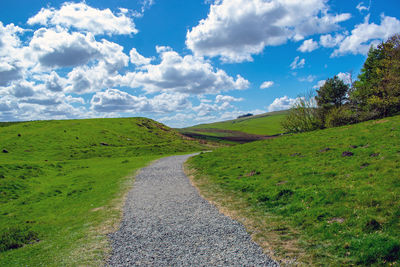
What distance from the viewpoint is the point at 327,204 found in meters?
11.0

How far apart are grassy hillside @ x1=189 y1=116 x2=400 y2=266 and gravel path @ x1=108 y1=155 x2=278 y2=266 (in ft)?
3.23

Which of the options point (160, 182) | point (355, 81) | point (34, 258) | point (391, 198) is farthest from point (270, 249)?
point (355, 81)

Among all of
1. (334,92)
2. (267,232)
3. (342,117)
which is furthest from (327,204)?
(334,92)

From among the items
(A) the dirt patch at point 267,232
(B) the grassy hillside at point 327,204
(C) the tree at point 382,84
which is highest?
(C) the tree at point 382,84

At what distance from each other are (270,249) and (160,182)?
1664 centimetres

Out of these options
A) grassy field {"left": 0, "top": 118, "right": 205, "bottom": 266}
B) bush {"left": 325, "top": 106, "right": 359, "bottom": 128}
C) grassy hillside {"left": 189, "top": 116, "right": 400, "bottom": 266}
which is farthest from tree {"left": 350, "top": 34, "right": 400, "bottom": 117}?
grassy field {"left": 0, "top": 118, "right": 205, "bottom": 266}

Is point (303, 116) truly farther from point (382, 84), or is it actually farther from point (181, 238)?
point (181, 238)

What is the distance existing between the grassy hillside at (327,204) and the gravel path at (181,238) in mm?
985

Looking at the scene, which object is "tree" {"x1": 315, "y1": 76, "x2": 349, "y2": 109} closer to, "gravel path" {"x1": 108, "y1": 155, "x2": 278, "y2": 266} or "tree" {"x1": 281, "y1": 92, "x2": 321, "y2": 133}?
"tree" {"x1": 281, "y1": 92, "x2": 321, "y2": 133}

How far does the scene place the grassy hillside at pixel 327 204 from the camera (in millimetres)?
7379

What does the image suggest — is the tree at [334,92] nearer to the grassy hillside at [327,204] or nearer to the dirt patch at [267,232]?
the grassy hillside at [327,204]

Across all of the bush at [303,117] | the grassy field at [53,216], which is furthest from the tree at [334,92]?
the grassy field at [53,216]

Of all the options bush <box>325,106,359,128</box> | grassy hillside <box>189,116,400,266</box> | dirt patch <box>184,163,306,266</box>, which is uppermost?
bush <box>325,106,359,128</box>

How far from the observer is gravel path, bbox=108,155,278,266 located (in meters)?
7.83
